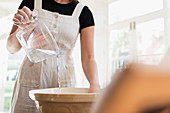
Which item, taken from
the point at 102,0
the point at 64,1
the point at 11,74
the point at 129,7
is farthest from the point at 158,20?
the point at 11,74

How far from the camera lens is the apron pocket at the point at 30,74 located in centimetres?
98

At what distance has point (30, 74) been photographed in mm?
999

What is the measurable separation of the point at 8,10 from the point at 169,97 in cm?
374

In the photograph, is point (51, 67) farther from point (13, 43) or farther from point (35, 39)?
point (35, 39)

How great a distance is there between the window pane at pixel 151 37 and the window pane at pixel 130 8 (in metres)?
0.21

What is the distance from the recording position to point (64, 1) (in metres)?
1.14

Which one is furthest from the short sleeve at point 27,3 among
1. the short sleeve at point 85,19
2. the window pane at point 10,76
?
the window pane at point 10,76

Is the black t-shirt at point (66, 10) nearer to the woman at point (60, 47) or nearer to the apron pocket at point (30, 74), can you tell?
the woman at point (60, 47)

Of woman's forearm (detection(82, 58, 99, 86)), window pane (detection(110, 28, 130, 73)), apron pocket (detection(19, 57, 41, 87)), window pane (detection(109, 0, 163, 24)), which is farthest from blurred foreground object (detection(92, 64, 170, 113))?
window pane (detection(110, 28, 130, 73))

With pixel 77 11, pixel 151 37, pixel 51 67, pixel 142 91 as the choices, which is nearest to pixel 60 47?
pixel 51 67

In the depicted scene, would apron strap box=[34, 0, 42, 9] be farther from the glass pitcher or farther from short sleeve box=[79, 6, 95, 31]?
the glass pitcher

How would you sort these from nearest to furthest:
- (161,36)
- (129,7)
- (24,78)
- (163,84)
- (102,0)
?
(163,84)
(24,78)
(161,36)
(129,7)
(102,0)

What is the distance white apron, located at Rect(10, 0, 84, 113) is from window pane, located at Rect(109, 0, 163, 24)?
7.31 feet

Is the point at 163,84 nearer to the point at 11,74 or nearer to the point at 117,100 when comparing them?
the point at 117,100
